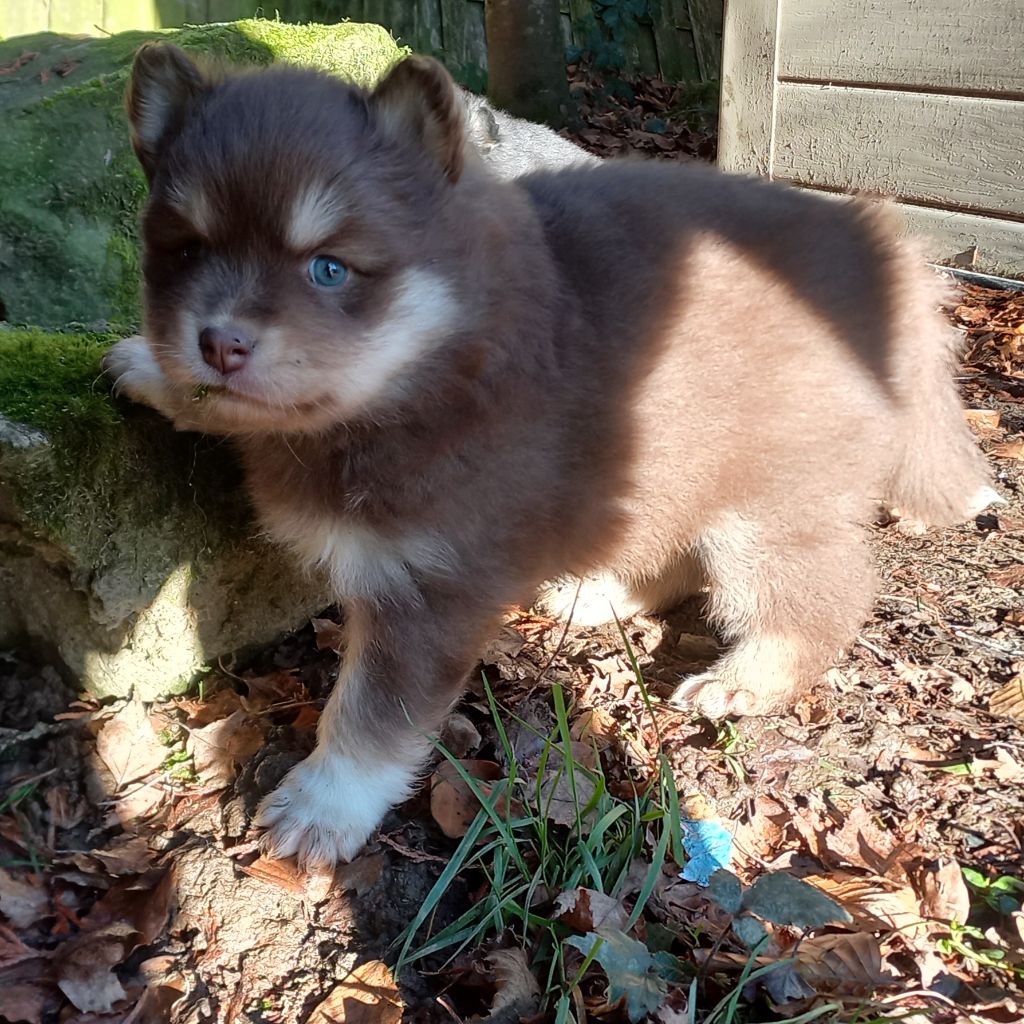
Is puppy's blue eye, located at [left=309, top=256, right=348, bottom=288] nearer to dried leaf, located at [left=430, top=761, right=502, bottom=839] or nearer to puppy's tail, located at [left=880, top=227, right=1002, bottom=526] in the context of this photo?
dried leaf, located at [left=430, top=761, right=502, bottom=839]

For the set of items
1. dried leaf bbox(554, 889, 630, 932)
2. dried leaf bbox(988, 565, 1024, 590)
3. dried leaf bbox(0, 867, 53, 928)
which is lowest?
dried leaf bbox(988, 565, 1024, 590)

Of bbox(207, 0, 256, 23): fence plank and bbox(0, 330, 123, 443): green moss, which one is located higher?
bbox(207, 0, 256, 23): fence plank

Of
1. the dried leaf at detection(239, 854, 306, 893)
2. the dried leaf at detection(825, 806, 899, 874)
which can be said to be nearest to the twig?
the dried leaf at detection(239, 854, 306, 893)

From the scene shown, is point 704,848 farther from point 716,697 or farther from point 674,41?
point 674,41

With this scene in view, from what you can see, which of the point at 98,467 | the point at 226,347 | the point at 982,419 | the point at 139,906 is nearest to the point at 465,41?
the point at 982,419

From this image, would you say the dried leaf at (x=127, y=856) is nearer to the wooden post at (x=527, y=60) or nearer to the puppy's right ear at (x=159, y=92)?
the puppy's right ear at (x=159, y=92)

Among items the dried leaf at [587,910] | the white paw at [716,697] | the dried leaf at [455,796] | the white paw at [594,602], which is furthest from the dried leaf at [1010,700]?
the dried leaf at [455,796]

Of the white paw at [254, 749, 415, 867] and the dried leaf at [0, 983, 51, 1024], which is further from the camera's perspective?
the white paw at [254, 749, 415, 867]
